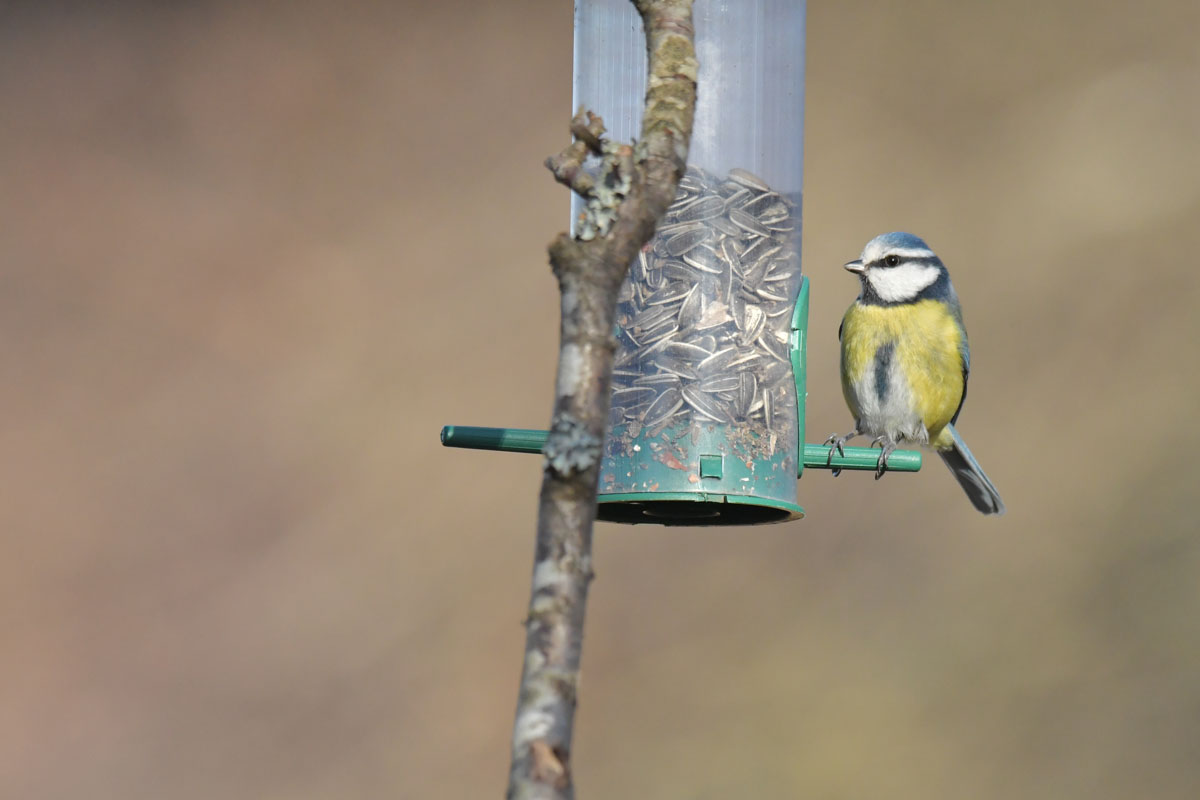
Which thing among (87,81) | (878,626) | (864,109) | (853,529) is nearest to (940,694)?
(878,626)

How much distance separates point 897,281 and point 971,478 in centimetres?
94

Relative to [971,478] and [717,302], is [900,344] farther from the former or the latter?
[717,302]

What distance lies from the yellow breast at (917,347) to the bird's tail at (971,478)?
424 mm

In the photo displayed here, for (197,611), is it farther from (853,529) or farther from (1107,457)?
(1107,457)

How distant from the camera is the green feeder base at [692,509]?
12.2 ft

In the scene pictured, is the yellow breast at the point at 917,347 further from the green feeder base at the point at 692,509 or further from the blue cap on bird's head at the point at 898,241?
the green feeder base at the point at 692,509

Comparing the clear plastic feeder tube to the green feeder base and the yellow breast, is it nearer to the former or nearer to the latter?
the green feeder base

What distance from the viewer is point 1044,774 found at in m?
6.93

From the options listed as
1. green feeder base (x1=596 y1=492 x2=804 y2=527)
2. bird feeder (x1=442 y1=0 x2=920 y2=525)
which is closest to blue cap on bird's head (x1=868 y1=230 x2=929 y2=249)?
bird feeder (x1=442 y1=0 x2=920 y2=525)

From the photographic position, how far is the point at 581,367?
154 cm

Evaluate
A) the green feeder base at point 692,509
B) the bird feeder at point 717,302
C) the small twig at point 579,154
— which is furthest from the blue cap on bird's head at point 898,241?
the small twig at point 579,154

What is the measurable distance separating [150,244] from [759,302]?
15.3 ft

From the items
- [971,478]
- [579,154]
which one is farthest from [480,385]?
[579,154]

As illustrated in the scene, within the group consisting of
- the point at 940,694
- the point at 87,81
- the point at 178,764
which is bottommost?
the point at 178,764
